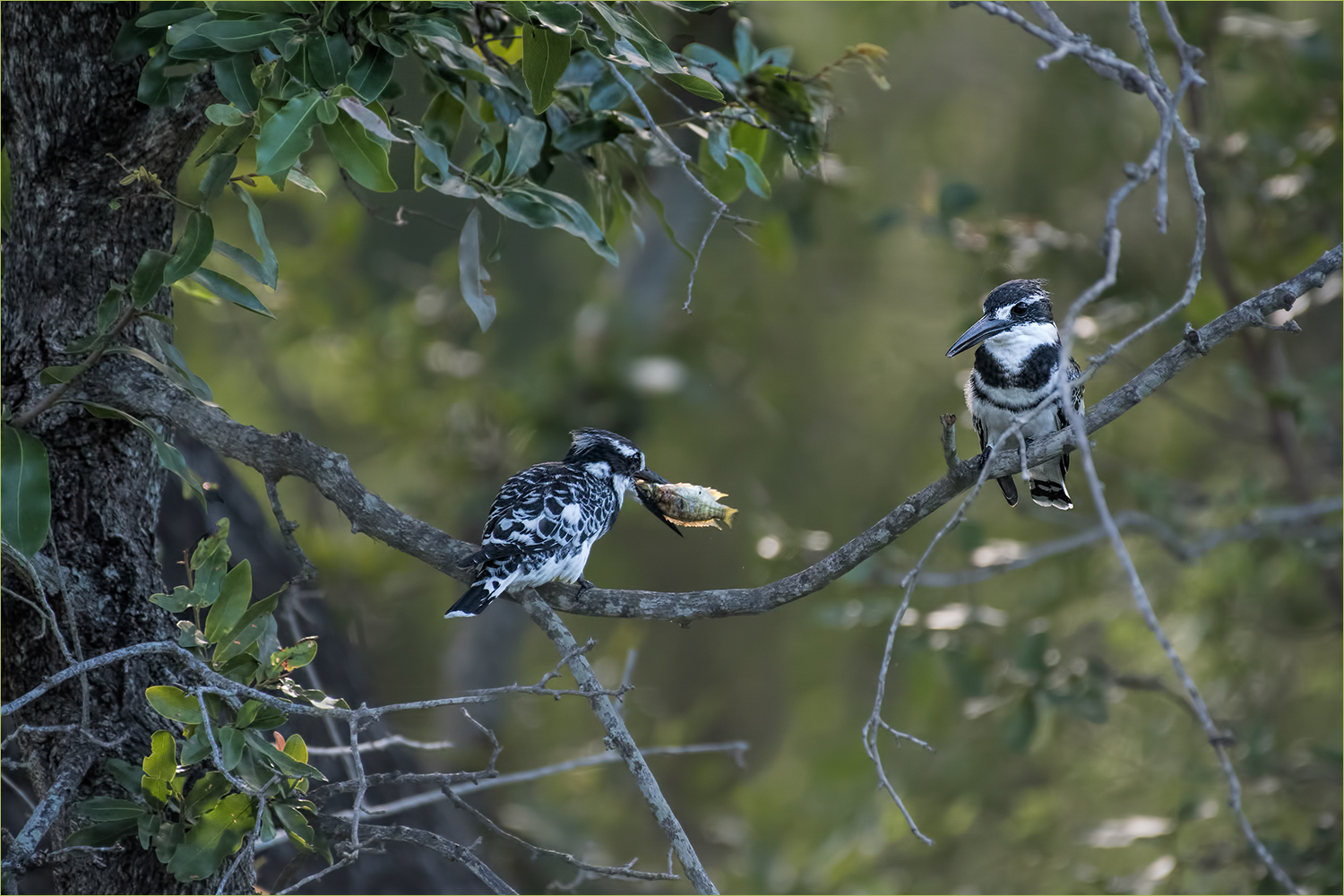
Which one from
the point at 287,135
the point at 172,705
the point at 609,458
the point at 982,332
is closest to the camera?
the point at 287,135

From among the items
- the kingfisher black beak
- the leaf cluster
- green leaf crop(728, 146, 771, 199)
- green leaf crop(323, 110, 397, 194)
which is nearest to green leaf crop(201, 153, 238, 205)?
green leaf crop(323, 110, 397, 194)

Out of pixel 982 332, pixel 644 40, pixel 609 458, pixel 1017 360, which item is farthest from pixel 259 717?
pixel 1017 360

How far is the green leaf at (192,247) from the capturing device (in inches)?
75.7

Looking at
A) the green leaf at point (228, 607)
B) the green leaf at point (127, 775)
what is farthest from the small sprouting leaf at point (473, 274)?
the green leaf at point (127, 775)

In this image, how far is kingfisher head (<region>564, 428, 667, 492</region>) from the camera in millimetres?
3236

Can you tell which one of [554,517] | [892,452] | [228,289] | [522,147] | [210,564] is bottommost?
[210,564]

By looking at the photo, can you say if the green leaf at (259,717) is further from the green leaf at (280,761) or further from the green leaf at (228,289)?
the green leaf at (228,289)

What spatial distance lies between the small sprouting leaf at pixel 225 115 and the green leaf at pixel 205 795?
109 cm

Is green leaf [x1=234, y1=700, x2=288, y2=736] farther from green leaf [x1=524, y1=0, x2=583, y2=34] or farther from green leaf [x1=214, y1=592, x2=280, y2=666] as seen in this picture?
green leaf [x1=524, y1=0, x2=583, y2=34]

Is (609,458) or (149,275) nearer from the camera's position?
(149,275)

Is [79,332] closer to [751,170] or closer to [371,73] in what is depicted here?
[371,73]

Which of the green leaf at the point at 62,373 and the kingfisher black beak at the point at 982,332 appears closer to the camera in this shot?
the green leaf at the point at 62,373

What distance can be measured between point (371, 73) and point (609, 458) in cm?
157

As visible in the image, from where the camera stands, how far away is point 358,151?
6.02 feet
